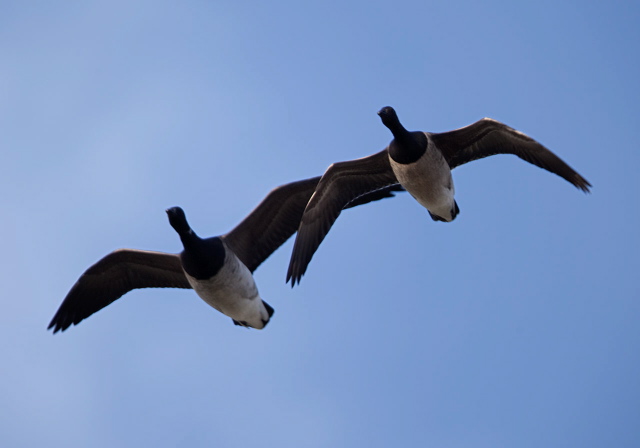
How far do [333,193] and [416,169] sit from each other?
5.40 feet

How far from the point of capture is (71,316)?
1577 cm

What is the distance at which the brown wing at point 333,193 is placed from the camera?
50.7 feet

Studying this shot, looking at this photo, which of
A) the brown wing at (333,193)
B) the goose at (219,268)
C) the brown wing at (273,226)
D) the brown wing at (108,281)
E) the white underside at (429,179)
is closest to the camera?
the goose at (219,268)

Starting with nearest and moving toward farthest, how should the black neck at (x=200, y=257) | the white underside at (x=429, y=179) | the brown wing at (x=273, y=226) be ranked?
the black neck at (x=200, y=257)
the white underside at (x=429, y=179)
the brown wing at (x=273, y=226)

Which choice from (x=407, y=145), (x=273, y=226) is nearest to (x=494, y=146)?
(x=407, y=145)

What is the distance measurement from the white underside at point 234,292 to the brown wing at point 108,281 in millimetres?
1066

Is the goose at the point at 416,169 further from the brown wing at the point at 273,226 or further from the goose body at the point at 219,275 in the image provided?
the goose body at the point at 219,275

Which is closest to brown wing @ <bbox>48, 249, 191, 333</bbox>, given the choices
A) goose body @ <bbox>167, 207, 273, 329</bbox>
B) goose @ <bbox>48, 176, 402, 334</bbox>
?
goose @ <bbox>48, 176, 402, 334</bbox>

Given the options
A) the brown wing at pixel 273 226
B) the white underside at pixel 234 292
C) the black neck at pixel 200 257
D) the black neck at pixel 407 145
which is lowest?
the white underside at pixel 234 292

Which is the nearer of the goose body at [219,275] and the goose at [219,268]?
the goose body at [219,275]

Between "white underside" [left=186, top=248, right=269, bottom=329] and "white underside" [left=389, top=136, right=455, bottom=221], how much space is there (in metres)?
2.92

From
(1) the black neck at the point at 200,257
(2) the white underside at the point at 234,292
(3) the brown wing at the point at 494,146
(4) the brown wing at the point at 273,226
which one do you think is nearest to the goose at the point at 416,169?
(3) the brown wing at the point at 494,146

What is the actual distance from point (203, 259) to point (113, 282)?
2215 mm

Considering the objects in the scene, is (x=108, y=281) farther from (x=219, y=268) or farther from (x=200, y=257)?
(x=219, y=268)
